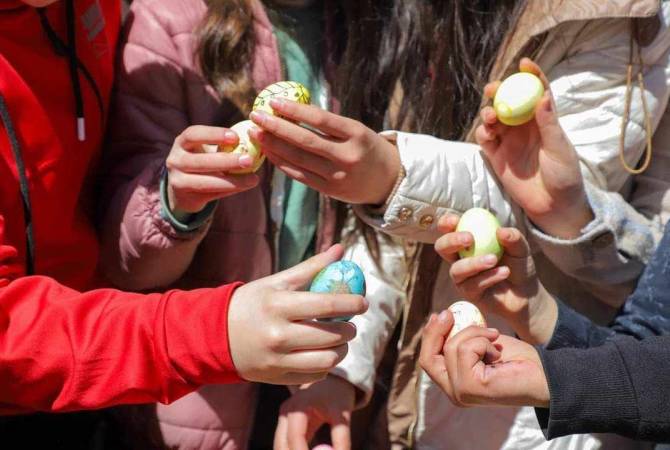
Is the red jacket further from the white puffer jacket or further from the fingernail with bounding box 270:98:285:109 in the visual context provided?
the white puffer jacket

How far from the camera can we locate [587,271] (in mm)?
1517

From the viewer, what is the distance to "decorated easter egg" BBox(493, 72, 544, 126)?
140 centimetres

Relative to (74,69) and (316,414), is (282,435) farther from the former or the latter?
(74,69)

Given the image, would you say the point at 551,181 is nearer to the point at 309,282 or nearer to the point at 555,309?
the point at 555,309

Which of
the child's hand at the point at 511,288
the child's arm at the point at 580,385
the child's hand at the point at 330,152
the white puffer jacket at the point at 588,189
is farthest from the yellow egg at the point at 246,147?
the child's arm at the point at 580,385

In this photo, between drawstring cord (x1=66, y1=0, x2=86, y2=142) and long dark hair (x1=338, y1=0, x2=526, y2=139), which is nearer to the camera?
drawstring cord (x1=66, y1=0, x2=86, y2=142)

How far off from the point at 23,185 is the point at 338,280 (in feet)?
1.77

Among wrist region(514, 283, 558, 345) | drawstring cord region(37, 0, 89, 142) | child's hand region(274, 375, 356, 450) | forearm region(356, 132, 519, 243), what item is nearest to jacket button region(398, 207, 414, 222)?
forearm region(356, 132, 519, 243)

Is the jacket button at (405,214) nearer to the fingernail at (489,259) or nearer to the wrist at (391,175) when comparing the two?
the wrist at (391,175)

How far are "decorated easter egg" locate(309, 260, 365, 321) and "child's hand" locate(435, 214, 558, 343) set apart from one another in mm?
232

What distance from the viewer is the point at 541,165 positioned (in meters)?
1.45

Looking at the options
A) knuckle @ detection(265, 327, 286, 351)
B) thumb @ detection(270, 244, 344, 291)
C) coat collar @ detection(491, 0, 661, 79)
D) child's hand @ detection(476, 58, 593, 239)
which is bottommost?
knuckle @ detection(265, 327, 286, 351)

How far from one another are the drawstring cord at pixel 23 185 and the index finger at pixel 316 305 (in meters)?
0.47

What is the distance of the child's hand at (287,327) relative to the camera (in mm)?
1120
